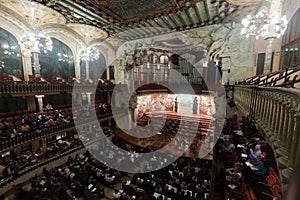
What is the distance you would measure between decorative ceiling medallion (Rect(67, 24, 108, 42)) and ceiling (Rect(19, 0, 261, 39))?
26.0 inches

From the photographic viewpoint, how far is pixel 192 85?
609 inches

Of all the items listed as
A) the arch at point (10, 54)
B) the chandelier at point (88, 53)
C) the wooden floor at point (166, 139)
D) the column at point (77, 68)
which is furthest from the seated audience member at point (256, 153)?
the column at point (77, 68)

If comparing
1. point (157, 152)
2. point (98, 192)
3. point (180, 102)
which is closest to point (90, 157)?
point (98, 192)

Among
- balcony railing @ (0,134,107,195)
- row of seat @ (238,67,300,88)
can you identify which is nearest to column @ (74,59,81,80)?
balcony railing @ (0,134,107,195)

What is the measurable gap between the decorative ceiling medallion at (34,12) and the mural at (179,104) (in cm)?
1030

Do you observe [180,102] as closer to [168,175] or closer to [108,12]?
[168,175]

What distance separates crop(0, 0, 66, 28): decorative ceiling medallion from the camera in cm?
722

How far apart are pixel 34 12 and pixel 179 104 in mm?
13453

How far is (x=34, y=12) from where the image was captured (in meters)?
7.87

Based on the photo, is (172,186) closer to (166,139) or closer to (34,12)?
(166,139)

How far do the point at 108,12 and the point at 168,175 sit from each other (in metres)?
8.62

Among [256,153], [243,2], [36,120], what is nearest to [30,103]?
[36,120]

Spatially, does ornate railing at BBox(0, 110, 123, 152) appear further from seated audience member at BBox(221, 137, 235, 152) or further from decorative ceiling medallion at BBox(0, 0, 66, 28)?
seated audience member at BBox(221, 137, 235, 152)

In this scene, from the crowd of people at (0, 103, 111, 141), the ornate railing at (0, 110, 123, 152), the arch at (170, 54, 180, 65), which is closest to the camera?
the ornate railing at (0, 110, 123, 152)
